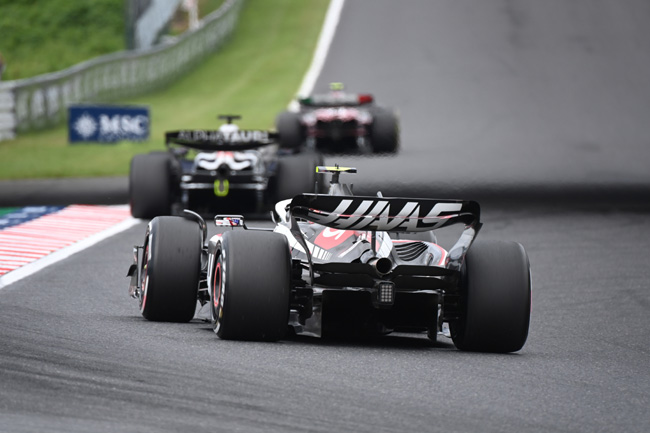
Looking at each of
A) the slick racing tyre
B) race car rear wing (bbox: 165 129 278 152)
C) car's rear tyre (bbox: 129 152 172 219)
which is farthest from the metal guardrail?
the slick racing tyre

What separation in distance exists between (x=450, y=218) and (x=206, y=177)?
9131 mm

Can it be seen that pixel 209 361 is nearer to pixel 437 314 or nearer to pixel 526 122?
pixel 437 314

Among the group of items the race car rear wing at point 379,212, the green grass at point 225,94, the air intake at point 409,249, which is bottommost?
the green grass at point 225,94

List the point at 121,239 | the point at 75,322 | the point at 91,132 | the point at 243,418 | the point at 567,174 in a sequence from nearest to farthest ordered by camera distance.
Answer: the point at 243,418
the point at 75,322
the point at 121,239
the point at 567,174
the point at 91,132

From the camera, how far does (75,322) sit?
31.3 feet

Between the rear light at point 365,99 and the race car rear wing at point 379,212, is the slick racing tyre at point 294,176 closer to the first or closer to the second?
the race car rear wing at point 379,212

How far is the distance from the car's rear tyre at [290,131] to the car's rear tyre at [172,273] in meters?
18.4

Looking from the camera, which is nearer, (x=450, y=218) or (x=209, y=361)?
(x=209, y=361)

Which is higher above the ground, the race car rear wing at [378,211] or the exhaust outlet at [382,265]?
the race car rear wing at [378,211]

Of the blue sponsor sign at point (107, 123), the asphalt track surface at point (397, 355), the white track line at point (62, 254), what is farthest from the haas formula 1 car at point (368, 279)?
the blue sponsor sign at point (107, 123)

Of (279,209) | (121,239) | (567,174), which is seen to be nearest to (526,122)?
(567,174)

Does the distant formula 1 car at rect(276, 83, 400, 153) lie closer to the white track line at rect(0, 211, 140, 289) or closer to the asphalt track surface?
the asphalt track surface

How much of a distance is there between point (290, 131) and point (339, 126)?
39.4 inches

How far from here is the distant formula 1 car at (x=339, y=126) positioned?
28.2 m
